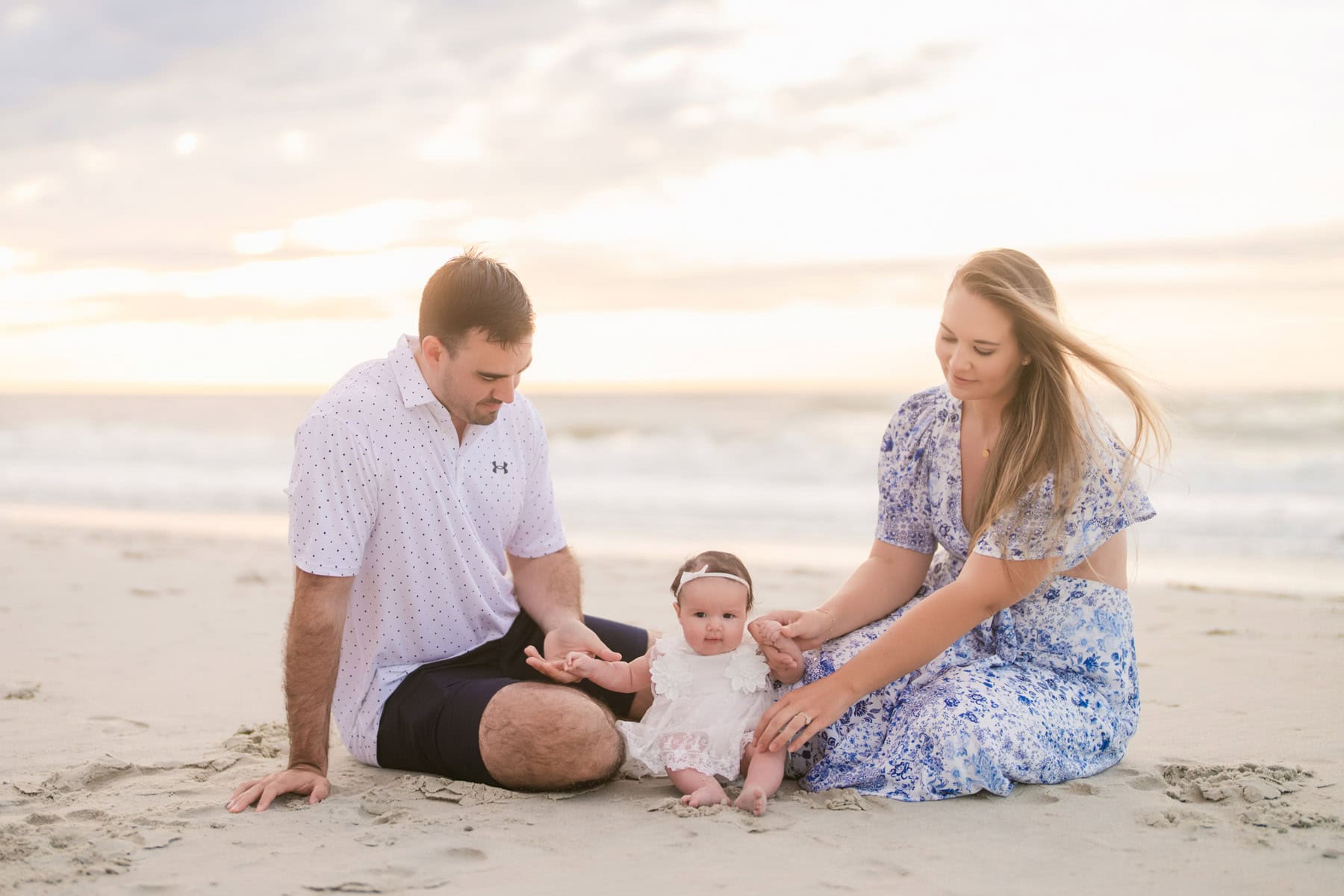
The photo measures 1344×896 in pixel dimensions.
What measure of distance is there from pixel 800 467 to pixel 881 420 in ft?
27.3

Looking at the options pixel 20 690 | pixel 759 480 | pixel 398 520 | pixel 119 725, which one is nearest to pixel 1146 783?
pixel 398 520

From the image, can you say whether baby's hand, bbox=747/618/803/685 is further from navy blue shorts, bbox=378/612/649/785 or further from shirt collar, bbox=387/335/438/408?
shirt collar, bbox=387/335/438/408

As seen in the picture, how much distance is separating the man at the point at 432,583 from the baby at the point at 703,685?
113 millimetres

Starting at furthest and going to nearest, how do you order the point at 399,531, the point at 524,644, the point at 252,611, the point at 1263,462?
the point at 1263,462
the point at 252,611
the point at 524,644
the point at 399,531

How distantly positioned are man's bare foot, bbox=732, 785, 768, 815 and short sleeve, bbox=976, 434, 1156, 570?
94 centimetres

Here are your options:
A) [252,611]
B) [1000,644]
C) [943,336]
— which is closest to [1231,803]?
[1000,644]

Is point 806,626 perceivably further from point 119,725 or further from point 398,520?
point 119,725

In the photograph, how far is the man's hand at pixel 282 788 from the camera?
3.14m

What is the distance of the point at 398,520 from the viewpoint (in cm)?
338

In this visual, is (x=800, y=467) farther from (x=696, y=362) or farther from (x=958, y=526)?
(x=958, y=526)

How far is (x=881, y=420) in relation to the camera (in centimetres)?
2570

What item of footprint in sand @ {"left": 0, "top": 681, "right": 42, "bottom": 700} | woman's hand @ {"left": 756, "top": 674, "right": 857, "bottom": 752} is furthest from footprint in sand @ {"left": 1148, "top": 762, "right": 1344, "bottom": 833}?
footprint in sand @ {"left": 0, "top": 681, "right": 42, "bottom": 700}

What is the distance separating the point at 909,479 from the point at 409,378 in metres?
1.68

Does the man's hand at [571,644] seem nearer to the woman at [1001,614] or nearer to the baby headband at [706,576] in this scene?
the baby headband at [706,576]
